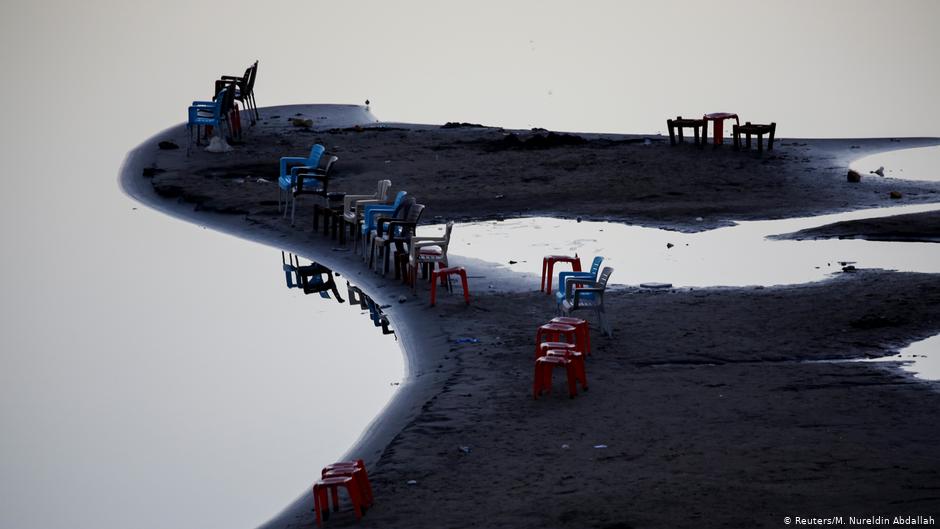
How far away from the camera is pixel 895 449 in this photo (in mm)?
9430

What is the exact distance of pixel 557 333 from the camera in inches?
476

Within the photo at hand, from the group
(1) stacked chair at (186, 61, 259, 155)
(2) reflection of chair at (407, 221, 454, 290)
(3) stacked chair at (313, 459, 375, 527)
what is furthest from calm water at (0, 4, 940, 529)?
(1) stacked chair at (186, 61, 259, 155)

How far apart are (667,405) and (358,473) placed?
9.14 feet

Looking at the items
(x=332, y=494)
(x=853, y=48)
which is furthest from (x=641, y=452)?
(x=853, y=48)

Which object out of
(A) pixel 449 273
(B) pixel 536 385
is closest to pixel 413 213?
(A) pixel 449 273

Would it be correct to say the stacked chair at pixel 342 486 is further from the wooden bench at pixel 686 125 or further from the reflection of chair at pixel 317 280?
the wooden bench at pixel 686 125

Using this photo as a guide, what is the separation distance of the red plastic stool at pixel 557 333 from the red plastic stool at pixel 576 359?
40 centimetres

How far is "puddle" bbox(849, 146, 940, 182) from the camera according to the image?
2203 centimetres

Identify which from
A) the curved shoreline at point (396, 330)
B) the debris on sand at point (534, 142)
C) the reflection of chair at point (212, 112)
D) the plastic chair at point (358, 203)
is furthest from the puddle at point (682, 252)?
the reflection of chair at point (212, 112)

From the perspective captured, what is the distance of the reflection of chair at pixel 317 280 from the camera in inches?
614

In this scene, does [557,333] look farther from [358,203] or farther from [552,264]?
[358,203]

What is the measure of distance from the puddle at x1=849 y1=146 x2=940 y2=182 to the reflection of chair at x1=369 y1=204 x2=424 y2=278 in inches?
344

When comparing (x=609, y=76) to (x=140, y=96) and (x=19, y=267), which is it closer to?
(x=140, y=96)

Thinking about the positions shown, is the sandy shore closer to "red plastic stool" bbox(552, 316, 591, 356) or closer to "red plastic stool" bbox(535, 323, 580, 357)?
"red plastic stool" bbox(552, 316, 591, 356)
